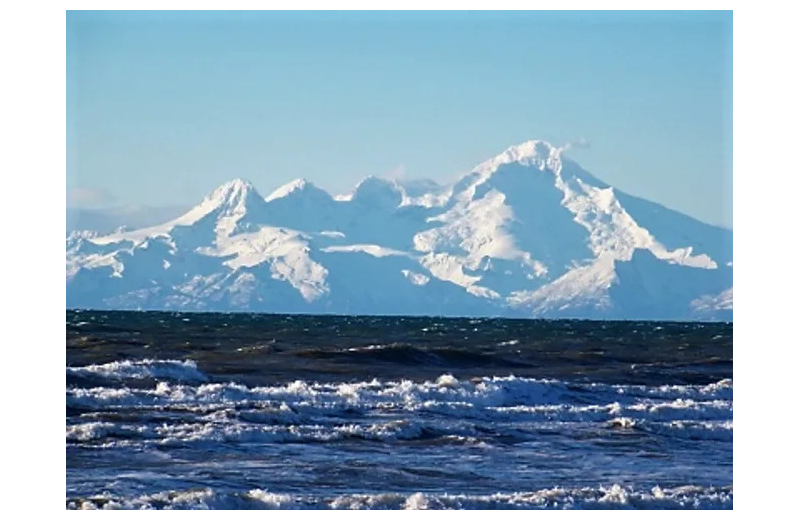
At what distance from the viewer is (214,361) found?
147 feet

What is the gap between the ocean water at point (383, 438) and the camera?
1944 cm

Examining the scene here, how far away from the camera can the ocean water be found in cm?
1944

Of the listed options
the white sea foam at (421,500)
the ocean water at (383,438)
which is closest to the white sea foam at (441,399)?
the ocean water at (383,438)

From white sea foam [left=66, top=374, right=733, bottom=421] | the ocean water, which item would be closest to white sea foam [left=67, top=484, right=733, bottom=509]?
the ocean water

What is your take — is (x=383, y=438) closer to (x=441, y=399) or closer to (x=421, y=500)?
(x=421, y=500)

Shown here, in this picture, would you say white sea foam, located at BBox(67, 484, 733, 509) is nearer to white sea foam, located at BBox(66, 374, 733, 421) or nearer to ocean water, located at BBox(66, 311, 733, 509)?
ocean water, located at BBox(66, 311, 733, 509)

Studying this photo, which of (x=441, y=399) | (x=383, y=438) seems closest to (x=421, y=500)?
(x=383, y=438)

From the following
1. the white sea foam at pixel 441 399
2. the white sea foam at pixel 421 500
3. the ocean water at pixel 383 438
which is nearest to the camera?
the white sea foam at pixel 421 500

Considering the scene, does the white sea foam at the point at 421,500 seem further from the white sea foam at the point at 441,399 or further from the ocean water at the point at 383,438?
the white sea foam at the point at 441,399
